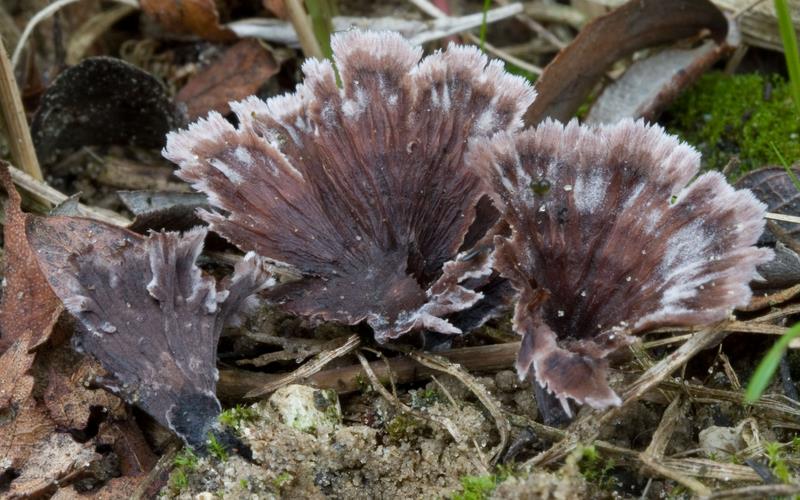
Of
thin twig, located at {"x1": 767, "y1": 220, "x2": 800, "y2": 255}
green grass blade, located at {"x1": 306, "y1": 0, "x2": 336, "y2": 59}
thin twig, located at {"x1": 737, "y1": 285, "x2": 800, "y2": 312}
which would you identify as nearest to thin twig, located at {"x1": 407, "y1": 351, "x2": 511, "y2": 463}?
thin twig, located at {"x1": 737, "y1": 285, "x2": 800, "y2": 312}

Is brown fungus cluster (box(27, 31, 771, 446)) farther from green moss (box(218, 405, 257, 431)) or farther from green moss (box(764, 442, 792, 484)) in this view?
green moss (box(764, 442, 792, 484))

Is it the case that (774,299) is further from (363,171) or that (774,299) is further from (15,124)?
(15,124)

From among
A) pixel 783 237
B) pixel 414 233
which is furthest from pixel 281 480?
pixel 783 237

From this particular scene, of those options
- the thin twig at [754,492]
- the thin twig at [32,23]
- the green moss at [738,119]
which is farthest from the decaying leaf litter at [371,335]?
the thin twig at [32,23]

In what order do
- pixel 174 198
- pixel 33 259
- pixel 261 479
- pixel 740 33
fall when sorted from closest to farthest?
1. pixel 261 479
2. pixel 33 259
3. pixel 174 198
4. pixel 740 33

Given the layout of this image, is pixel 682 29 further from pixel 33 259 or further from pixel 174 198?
pixel 33 259

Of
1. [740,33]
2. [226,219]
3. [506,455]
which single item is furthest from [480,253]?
[740,33]

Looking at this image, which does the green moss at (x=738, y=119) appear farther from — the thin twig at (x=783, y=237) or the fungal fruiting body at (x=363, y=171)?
the fungal fruiting body at (x=363, y=171)
